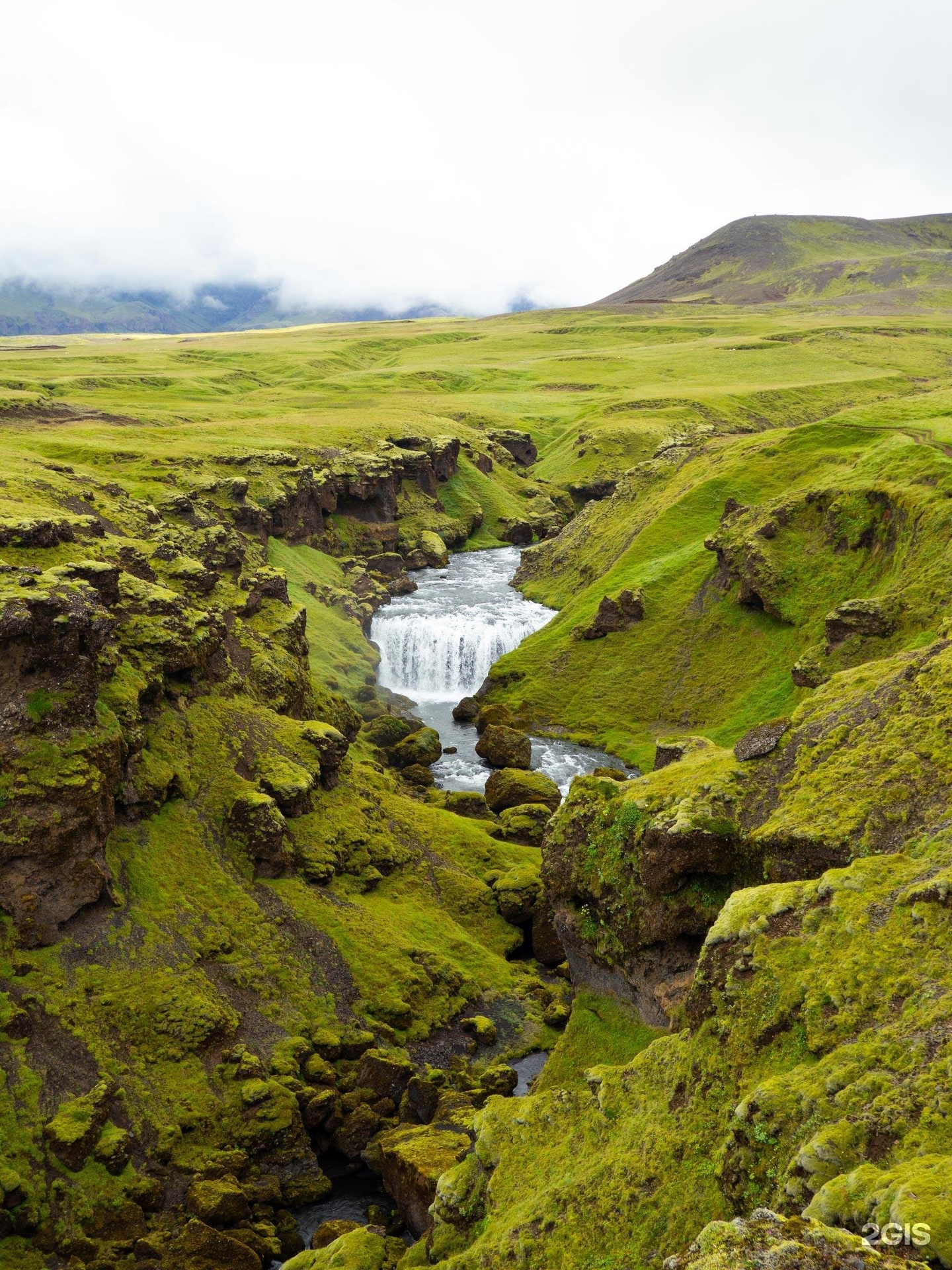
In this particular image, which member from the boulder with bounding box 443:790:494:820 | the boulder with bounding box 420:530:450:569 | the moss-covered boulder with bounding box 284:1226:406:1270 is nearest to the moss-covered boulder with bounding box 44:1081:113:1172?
the moss-covered boulder with bounding box 284:1226:406:1270

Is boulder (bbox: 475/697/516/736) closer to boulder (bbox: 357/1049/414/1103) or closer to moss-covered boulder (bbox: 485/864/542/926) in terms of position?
moss-covered boulder (bbox: 485/864/542/926)

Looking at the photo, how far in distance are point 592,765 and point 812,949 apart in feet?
140

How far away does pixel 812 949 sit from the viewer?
17.1 m

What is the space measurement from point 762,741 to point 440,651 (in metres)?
52.5

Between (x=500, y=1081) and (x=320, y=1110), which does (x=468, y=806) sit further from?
(x=320, y=1110)

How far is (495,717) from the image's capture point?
65.4 meters

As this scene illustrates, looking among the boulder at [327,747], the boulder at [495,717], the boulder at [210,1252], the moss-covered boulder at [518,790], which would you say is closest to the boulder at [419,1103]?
the boulder at [210,1252]

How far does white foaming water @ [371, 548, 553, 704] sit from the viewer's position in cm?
7712

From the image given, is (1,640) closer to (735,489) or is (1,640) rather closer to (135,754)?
(135,754)

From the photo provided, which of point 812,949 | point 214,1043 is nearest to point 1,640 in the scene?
point 214,1043

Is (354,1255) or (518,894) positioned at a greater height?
(354,1255)

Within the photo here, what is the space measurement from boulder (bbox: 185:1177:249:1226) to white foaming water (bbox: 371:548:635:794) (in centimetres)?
3058

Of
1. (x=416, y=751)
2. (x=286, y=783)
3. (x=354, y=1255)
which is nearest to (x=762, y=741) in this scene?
(x=354, y=1255)

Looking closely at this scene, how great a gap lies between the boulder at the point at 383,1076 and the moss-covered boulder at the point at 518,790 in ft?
69.4
